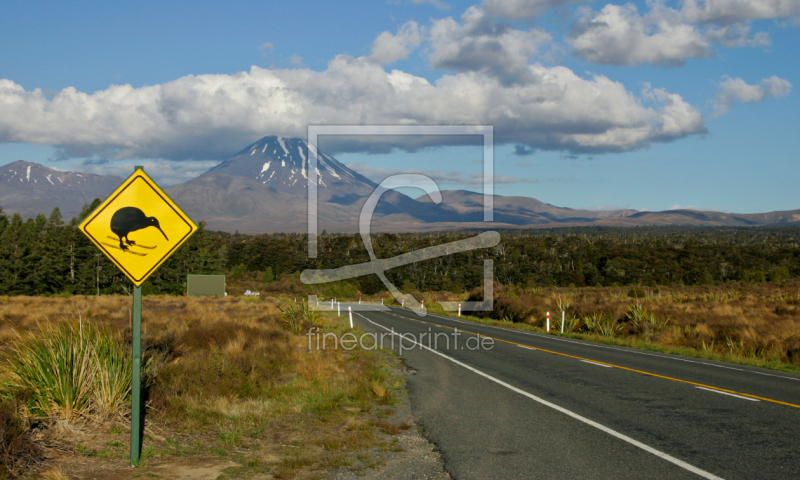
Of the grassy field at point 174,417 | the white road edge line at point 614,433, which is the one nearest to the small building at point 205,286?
the grassy field at point 174,417

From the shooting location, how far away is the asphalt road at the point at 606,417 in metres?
5.87

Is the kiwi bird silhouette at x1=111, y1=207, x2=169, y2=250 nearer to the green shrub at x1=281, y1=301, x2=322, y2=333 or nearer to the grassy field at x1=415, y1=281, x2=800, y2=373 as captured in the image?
the green shrub at x1=281, y1=301, x2=322, y2=333

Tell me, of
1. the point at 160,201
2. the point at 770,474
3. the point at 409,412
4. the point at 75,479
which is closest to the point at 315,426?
the point at 409,412

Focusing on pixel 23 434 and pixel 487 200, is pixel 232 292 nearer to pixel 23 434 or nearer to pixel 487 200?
pixel 487 200

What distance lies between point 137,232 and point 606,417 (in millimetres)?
6683

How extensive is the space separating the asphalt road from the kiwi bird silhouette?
13.9 feet

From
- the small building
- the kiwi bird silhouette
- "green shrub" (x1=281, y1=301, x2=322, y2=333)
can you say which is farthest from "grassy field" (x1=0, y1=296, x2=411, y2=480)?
the small building

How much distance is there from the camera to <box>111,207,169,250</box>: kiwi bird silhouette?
6.01 metres

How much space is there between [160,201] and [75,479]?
290cm

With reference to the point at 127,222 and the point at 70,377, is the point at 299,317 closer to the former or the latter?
the point at 70,377

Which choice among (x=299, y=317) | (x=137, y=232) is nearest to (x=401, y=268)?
(x=299, y=317)

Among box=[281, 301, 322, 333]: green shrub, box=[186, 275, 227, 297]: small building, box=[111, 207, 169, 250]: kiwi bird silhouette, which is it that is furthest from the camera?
box=[186, 275, 227, 297]: small building

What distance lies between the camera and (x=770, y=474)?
Result: 18.0 feet

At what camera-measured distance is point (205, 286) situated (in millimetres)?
→ 66500
